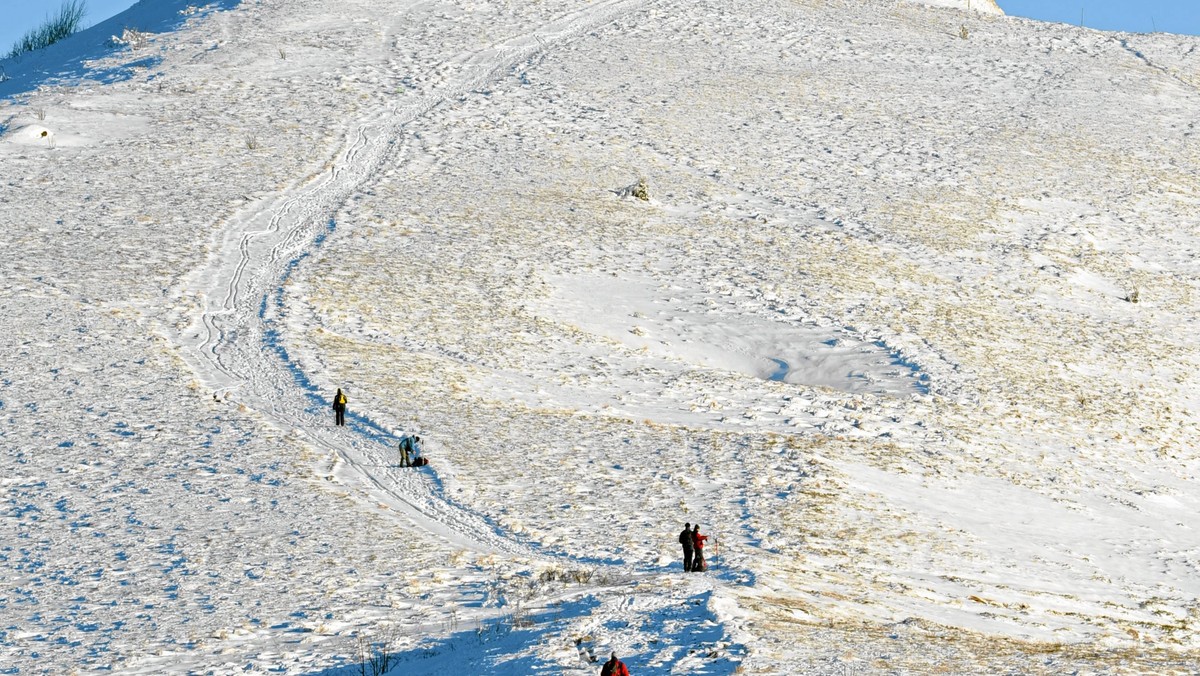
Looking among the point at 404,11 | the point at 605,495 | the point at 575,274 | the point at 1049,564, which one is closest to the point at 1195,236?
the point at 575,274

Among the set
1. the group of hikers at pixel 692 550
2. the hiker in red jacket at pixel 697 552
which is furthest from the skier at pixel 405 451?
the hiker in red jacket at pixel 697 552

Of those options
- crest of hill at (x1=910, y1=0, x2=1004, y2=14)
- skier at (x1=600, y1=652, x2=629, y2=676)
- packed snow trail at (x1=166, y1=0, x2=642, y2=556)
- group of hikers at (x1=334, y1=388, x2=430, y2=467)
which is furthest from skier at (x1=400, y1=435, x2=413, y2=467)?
crest of hill at (x1=910, y1=0, x2=1004, y2=14)

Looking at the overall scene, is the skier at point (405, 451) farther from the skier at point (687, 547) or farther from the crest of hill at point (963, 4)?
the crest of hill at point (963, 4)

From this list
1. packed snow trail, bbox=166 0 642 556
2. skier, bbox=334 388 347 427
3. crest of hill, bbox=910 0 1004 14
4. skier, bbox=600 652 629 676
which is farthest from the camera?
crest of hill, bbox=910 0 1004 14

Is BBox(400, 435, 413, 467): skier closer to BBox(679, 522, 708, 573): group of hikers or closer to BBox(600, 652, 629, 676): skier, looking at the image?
BBox(679, 522, 708, 573): group of hikers

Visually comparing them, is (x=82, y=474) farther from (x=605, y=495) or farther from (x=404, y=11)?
(x=404, y=11)

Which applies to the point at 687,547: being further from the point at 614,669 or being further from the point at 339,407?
the point at 339,407
